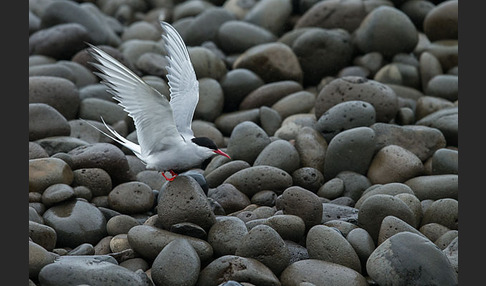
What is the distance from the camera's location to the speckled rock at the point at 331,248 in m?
5.12

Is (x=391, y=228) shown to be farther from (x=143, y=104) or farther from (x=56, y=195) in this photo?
(x=56, y=195)

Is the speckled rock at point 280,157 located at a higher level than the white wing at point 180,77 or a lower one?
lower

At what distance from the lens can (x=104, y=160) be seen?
6.41 m

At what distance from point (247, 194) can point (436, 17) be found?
16.4ft

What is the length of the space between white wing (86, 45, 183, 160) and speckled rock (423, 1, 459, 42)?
5.65 meters

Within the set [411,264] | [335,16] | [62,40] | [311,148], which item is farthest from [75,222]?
[335,16]

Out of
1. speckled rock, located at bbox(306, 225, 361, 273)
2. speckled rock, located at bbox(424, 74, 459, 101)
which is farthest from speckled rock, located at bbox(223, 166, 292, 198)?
speckled rock, located at bbox(424, 74, 459, 101)

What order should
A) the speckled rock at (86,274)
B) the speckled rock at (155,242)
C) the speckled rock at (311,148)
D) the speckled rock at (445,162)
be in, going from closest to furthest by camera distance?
the speckled rock at (86,274) → the speckled rock at (155,242) → the speckled rock at (445,162) → the speckled rock at (311,148)

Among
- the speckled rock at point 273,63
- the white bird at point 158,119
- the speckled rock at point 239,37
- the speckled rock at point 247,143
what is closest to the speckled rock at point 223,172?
the speckled rock at point 247,143

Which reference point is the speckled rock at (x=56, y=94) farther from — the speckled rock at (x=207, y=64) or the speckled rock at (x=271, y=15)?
the speckled rock at (x=271, y=15)

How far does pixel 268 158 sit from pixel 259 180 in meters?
0.48

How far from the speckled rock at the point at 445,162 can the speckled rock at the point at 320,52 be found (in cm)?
298

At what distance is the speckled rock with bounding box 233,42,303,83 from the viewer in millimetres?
9219

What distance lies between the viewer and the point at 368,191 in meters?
6.45
